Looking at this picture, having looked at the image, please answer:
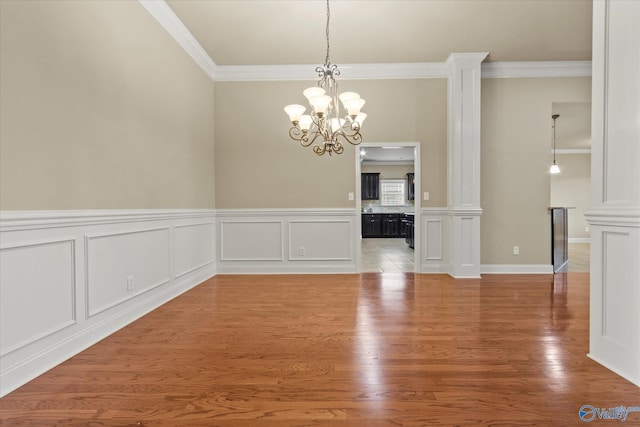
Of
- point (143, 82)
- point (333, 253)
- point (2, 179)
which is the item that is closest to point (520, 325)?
point (333, 253)

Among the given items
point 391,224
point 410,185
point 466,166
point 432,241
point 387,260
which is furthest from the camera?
point 410,185

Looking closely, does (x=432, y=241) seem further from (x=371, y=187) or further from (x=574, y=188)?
(x=574, y=188)

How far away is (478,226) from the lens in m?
4.84

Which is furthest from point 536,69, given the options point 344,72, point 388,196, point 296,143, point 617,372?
point 388,196

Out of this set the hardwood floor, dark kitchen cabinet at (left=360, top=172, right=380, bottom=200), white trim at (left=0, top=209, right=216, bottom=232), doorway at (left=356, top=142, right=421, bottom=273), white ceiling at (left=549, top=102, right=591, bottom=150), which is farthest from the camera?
dark kitchen cabinet at (left=360, top=172, right=380, bottom=200)

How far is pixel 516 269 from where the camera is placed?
5.11 metres

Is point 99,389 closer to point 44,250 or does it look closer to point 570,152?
point 44,250

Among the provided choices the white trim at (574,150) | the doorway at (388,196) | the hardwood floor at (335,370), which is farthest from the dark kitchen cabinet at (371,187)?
the hardwood floor at (335,370)

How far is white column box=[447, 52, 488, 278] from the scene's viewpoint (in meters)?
4.81

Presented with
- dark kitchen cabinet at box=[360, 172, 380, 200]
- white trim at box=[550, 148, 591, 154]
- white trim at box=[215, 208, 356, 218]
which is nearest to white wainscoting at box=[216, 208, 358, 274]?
white trim at box=[215, 208, 356, 218]

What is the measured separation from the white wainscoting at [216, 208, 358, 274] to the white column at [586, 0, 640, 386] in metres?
3.28

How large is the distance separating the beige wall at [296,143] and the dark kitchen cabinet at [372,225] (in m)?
6.42

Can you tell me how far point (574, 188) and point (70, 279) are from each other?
12623mm

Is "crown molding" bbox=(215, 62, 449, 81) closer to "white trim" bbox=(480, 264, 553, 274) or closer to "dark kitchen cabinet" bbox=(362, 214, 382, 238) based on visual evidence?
"white trim" bbox=(480, 264, 553, 274)
